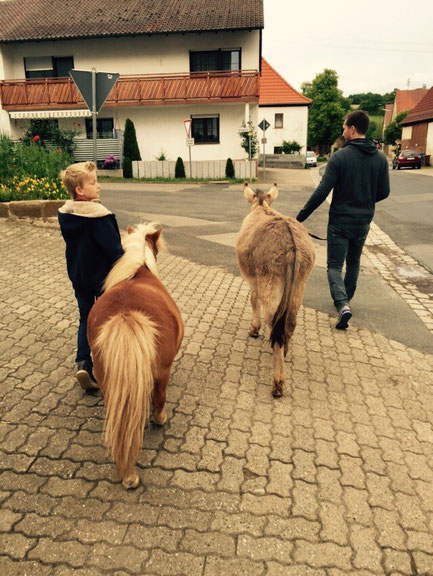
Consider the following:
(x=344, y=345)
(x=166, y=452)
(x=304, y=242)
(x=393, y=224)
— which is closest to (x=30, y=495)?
(x=166, y=452)

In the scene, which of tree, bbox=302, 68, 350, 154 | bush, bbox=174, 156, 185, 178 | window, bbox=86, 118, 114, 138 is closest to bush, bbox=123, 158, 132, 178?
bush, bbox=174, 156, 185, 178

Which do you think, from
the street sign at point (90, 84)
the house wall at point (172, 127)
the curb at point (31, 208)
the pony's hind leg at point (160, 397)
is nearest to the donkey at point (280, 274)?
the pony's hind leg at point (160, 397)

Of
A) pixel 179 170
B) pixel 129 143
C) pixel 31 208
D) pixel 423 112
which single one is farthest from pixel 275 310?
pixel 423 112

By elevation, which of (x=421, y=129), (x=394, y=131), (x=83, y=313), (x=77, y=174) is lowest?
(x=83, y=313)

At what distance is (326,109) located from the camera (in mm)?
63125

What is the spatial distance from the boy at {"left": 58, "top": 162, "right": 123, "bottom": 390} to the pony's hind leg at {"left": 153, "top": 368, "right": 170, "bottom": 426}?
3.56ft

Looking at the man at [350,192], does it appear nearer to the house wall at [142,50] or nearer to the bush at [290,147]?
the house wall at [142,50]

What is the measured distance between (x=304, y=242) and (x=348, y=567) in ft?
8.30

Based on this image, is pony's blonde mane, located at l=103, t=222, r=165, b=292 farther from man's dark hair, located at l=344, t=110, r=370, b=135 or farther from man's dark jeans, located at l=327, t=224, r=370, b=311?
man's dark hair, located at l=344, t=110, r=370, b=135

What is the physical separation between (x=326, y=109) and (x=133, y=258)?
67529 mm

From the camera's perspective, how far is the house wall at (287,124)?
4334cm

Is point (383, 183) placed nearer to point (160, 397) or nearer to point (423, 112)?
point (160, 397)

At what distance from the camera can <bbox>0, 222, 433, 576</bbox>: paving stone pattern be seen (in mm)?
2311

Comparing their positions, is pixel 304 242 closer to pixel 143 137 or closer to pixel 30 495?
pixel 30 495
